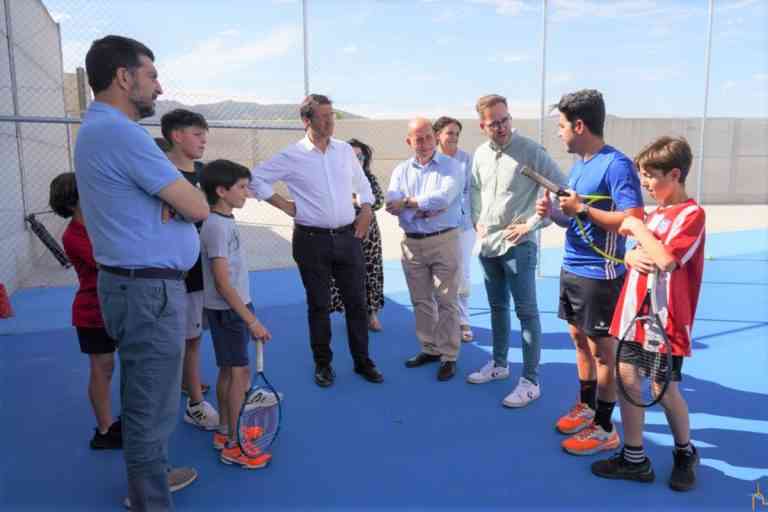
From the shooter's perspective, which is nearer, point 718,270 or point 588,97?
point 588,97

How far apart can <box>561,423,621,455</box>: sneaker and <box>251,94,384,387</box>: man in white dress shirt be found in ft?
5.20

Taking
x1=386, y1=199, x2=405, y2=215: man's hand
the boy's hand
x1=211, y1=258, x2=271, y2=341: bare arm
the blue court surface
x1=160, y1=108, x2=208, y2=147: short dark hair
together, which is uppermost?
x1=160, y1=108, x2=208, y2=147: short dark hair

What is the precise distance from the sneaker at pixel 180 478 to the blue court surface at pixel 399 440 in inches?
1.8

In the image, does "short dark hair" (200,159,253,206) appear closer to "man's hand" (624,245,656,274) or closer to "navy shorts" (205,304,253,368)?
"navy shorts" (205,304,253,368)

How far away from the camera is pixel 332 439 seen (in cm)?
349

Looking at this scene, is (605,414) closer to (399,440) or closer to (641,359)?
(641,359)

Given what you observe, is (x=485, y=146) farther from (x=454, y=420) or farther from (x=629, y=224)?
(x=454, y=420)

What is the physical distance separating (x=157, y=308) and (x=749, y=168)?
1036 inches

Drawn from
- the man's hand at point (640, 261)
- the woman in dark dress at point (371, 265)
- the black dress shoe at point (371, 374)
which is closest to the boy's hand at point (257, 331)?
the black dress shoe at point (371, 374)

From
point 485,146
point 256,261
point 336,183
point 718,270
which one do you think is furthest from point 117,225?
point 718,270

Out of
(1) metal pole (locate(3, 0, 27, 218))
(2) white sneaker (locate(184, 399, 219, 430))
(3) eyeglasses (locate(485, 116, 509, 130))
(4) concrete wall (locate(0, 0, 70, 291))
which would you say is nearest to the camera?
(2) white sneaker (locate(184, 399, 219, 430))

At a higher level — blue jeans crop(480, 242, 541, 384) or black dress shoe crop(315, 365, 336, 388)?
blue jeans crop(480, 242, 541, 384)

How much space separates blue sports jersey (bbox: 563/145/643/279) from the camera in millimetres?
2906


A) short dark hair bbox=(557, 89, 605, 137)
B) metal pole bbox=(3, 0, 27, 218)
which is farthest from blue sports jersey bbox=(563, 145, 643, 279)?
metal pole bbox=(3, 0, 27, 218)
